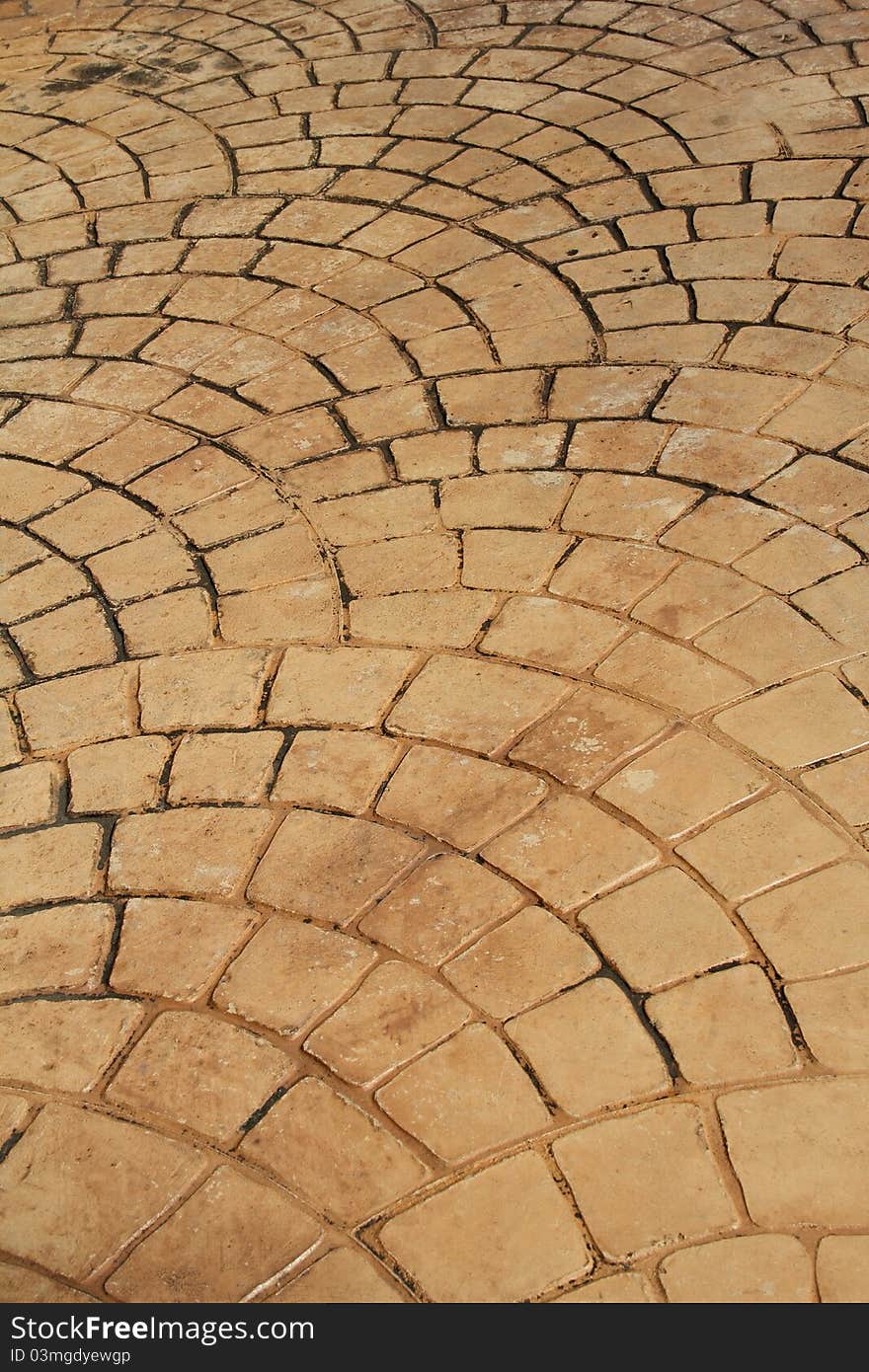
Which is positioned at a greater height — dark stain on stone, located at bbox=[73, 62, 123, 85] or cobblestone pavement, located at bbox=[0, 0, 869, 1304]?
dark stain on stone, located at bbox=[73, 62, 123, 85]

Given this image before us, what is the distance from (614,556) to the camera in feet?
11.4

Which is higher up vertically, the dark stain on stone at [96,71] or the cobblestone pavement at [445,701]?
the dark stain on stone at [96,71]

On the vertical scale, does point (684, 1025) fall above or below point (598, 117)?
below

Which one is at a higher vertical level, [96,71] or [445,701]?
[96,71]

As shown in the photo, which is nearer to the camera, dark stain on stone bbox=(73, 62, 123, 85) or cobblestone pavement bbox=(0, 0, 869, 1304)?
cobblestone pavement bbox=(0, 0, 869, 1304)

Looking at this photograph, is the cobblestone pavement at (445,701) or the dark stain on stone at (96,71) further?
the dark stain on stone at (96,71)

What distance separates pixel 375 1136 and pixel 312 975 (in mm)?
362

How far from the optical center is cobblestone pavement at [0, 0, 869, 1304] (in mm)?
2297

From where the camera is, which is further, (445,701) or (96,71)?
(96,71)

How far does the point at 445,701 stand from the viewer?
316cm

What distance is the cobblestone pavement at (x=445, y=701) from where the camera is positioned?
7.54 ft
